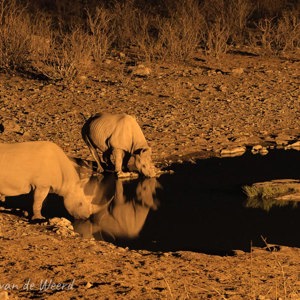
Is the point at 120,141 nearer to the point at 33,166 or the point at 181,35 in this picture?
the point at 33,166

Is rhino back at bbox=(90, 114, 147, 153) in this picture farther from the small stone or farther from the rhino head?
the small stone

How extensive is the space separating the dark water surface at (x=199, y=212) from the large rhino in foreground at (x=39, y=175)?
336 millimetres

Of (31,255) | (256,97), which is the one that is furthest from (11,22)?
(31,255)

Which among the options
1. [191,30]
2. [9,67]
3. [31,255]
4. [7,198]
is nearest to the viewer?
[31,255]

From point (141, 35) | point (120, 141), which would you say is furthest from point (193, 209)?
point (141, 35)

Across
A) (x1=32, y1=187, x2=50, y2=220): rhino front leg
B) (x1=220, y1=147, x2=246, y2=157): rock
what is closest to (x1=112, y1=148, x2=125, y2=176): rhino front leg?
(x1=220, y1=147, x2=246, y2=157): rock

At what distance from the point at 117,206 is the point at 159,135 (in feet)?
12.7

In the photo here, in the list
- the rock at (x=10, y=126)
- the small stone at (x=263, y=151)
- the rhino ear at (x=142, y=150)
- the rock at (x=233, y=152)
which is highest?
the rhino ear at (x=142, y=150)

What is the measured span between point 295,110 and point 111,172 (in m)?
5.09

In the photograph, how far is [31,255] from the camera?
8578 millimetres

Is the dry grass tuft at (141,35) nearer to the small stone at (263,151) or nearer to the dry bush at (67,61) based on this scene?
the dry bush at (67,61)

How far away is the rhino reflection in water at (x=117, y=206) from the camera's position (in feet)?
34.2

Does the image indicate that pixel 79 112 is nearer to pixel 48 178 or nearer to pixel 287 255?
pixel 48 178

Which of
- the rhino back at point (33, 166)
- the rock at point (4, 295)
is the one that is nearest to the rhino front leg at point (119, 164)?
the rhino back at point (33, 166)
